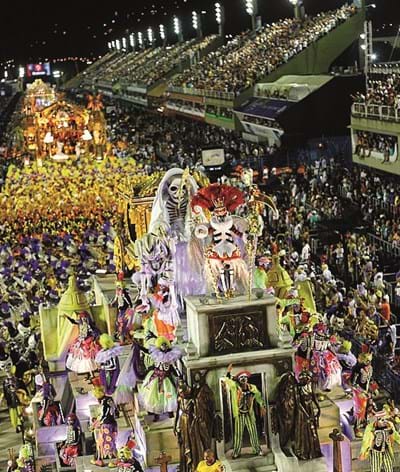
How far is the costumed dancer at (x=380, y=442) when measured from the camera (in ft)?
41.4

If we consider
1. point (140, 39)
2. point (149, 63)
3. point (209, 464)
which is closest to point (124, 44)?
point (140, 39)

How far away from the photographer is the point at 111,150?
5697 centimetres

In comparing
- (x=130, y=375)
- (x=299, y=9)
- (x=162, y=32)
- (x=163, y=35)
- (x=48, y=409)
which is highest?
(x=130, y=375)

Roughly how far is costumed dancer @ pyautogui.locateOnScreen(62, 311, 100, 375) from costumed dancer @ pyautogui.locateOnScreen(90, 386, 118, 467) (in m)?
2.23

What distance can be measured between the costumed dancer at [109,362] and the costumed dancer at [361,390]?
3251 mm

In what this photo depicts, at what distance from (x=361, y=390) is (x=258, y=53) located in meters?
54.1

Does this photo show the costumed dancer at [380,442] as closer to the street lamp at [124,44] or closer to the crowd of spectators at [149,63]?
the crowd of spectators at [149,63]

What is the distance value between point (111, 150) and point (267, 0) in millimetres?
30330

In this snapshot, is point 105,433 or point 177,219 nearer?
point 105,433

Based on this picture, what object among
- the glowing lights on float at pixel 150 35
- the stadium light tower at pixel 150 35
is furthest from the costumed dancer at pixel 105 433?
the glowing lights on float at pixel 150 35

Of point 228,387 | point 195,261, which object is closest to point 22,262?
point 195,261

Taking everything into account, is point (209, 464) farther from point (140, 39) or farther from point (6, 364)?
point (140, 39)

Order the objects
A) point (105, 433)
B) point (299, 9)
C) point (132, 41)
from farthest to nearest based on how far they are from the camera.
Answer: point (132, 41) < point (299, 9) < point (105, 433)

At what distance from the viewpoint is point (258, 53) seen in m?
66.3
